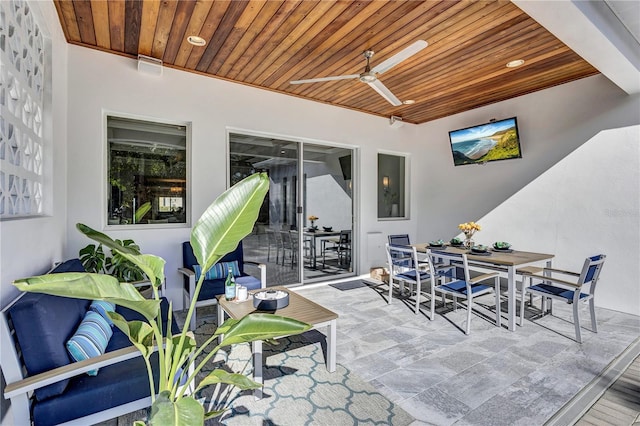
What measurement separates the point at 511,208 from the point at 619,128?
164 cm

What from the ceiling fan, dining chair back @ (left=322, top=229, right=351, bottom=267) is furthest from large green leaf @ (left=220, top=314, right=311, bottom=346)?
dining chair back @ (left=322, top=229, right=351, bottom=267)

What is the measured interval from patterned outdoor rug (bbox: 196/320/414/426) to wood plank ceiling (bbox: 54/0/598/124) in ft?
10.3

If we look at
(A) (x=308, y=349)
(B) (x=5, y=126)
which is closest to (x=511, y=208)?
(A) (x=308, y=349)

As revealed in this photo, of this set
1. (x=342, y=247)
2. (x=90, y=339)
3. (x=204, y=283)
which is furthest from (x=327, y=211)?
(x=90, y=339)

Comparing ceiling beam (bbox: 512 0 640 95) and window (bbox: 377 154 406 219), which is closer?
ceiling beam (bbox: 512 0 640 95)

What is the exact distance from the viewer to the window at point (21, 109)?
1741mm

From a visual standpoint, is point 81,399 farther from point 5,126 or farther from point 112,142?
point 112,142

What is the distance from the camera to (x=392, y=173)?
632 cm

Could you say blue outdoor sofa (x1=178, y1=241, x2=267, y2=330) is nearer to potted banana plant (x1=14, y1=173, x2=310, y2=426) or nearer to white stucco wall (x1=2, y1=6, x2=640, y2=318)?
white stucco wall (x1=2, y1=6, x2=640, y2=318)

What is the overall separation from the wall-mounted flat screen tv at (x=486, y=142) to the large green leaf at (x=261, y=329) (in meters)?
5.02

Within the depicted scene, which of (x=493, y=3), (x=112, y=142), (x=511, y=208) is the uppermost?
(x=493, y=3)

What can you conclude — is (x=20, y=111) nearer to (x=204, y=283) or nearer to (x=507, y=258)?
(x=204, y=283)

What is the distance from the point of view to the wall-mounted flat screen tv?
4855 millimetres

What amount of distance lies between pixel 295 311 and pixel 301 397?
24.7 inches
